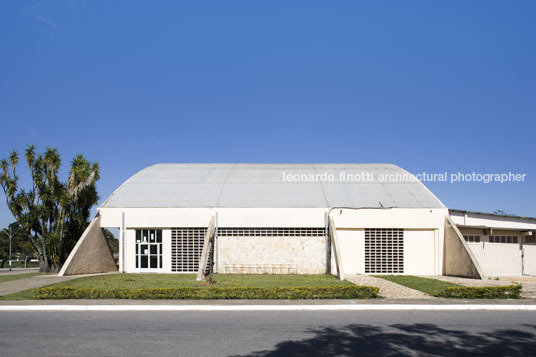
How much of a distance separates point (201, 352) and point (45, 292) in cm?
825

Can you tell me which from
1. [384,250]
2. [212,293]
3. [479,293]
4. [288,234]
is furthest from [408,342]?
→ [384,250]

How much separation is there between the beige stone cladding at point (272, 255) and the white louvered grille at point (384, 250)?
262 cm

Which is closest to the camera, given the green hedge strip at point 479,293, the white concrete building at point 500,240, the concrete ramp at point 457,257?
the green hedge strip at point 479,293

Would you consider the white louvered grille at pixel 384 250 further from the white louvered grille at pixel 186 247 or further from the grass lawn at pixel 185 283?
the white louvered grille at pixel 186 247

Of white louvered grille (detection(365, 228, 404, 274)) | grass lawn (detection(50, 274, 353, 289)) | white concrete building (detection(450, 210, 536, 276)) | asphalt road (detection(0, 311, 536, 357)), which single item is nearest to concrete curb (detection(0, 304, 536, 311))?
asphalt road (detection(0, 311, 536, 357))

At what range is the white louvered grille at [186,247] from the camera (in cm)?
2273

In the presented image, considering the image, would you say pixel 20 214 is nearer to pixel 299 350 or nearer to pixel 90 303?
pixel 90 303

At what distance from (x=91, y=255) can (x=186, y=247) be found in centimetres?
521

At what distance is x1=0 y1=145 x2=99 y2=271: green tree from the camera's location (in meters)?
24.0

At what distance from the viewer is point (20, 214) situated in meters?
24.2

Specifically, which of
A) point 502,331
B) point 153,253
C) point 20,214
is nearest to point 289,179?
point 153,253

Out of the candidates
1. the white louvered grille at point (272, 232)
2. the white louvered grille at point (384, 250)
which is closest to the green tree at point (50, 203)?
the white louvered grille at point (272, 232)

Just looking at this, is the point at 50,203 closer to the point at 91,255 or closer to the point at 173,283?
the point at 91,255

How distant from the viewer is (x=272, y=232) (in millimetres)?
22719
